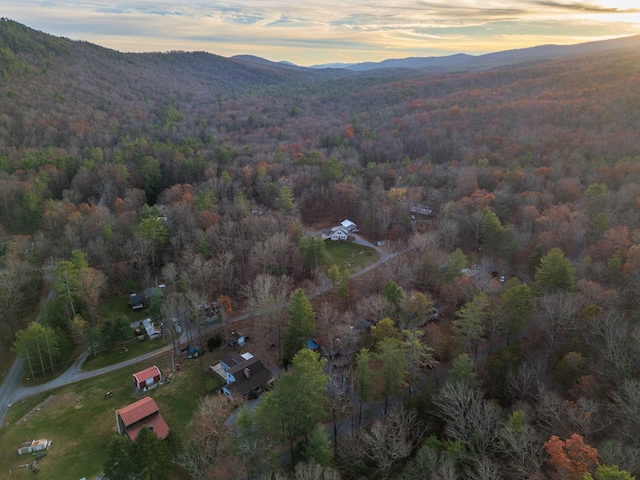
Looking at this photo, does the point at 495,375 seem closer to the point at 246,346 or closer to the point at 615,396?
the point at 615,396

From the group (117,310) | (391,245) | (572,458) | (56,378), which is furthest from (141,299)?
(572,458)

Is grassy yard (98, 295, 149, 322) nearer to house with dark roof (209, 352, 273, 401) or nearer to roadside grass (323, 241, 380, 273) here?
house with dark roof (209, 352, 273, 401)

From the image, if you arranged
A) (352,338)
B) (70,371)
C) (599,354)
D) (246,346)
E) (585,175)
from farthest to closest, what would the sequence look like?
1. (585,175)
2. (246,346)
3. (70,371)
4. (352,338)
5. (599,354)

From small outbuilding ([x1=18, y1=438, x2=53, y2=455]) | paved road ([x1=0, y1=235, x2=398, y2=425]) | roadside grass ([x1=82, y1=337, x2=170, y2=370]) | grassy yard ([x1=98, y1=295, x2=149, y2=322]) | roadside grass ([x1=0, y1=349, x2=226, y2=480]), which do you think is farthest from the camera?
grassy yard ([x1=98, y1=295, x2=149, y2=322])

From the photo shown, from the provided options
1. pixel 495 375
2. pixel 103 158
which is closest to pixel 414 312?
pixel 495 375

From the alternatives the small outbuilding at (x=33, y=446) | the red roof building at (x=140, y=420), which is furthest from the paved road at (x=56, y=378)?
the red roof building at (x=140, y=420)

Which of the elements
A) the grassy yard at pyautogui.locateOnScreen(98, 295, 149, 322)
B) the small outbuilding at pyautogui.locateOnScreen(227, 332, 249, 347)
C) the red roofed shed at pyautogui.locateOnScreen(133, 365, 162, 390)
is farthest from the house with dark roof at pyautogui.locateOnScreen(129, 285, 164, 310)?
the red roofed shed at pyautogui.locateOnScreen(133, 365, 162, 390)

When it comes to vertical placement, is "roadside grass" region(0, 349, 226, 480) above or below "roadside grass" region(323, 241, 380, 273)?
below
